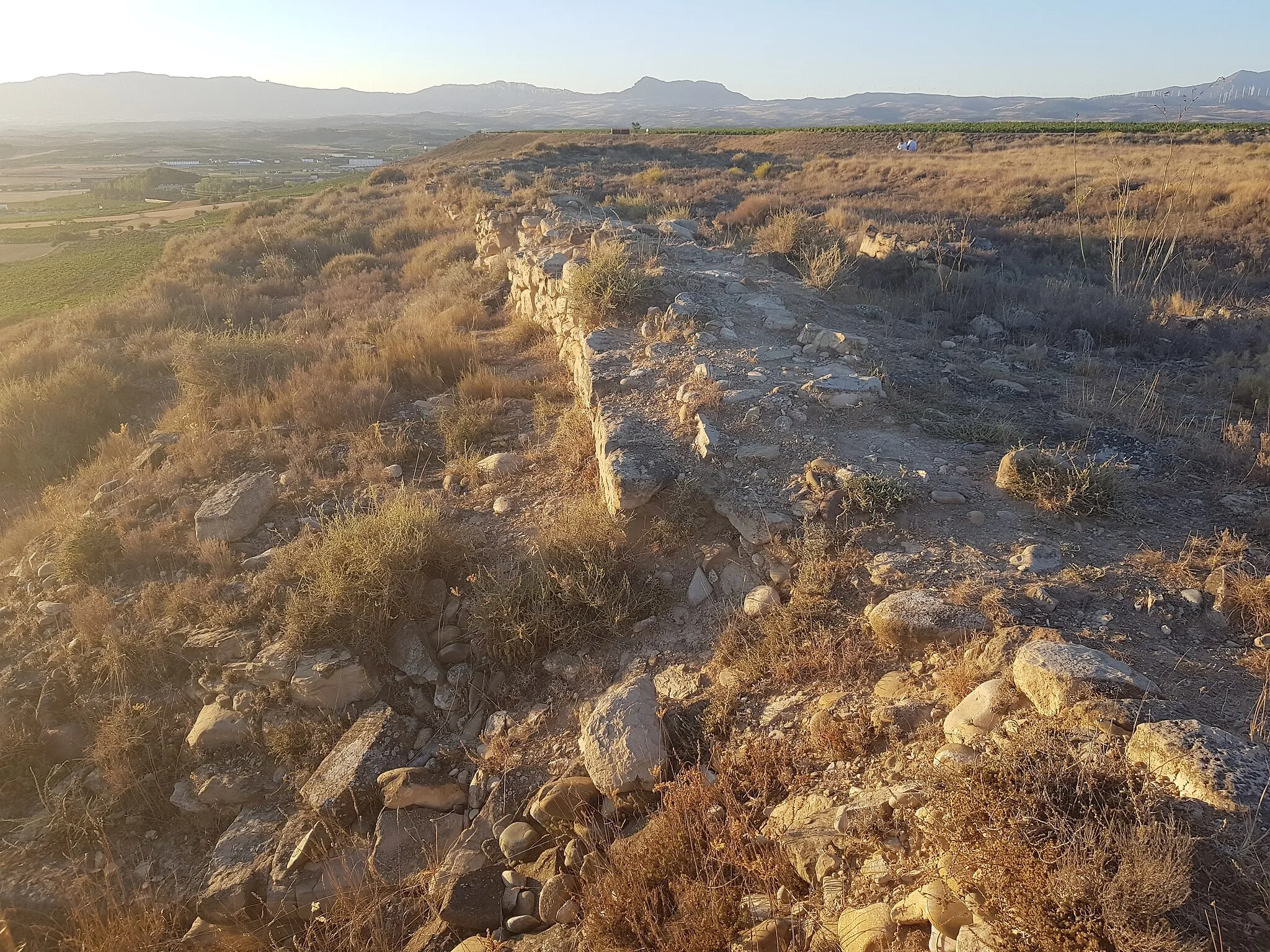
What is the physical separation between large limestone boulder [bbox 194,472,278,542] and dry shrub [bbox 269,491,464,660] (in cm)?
113

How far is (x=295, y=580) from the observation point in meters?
4.85

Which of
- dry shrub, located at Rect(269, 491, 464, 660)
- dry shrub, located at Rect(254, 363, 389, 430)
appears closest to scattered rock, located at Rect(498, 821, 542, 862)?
dry shrub, located at Rect(269, 491, 464, 660)

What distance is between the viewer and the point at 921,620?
3.28 metres

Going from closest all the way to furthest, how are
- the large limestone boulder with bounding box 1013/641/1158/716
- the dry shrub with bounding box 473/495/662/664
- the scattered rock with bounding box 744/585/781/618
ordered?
the large limestone boulder with bounding box 1013/641/1158/716
the scattered rock with bounding box 744/585/781/618
the dry shrub with bounding box 473/495/662/664

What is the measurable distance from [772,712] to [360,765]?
7.64 ft

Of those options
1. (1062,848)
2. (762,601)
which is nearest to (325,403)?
(762,601)

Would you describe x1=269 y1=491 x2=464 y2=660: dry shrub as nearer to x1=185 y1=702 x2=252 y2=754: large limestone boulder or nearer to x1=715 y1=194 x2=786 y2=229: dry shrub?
x1=185 y1=702 x2=252 y2=754: large limestone boulder

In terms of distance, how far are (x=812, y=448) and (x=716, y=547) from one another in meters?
1.11

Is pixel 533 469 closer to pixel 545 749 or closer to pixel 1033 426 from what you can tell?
pixel 545 749

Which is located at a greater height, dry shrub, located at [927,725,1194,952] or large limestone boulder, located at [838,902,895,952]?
dry shrub, located at [927,725,1194,952]

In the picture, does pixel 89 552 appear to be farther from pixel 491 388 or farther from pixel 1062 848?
pixel 1062 848

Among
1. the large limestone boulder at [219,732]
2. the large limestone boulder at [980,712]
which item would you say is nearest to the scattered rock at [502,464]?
the large limestone boulder at [219,732]

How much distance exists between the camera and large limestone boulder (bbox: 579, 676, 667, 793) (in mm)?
3137

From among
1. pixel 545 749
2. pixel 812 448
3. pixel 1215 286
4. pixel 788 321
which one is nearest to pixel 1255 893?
pixel 545 749
